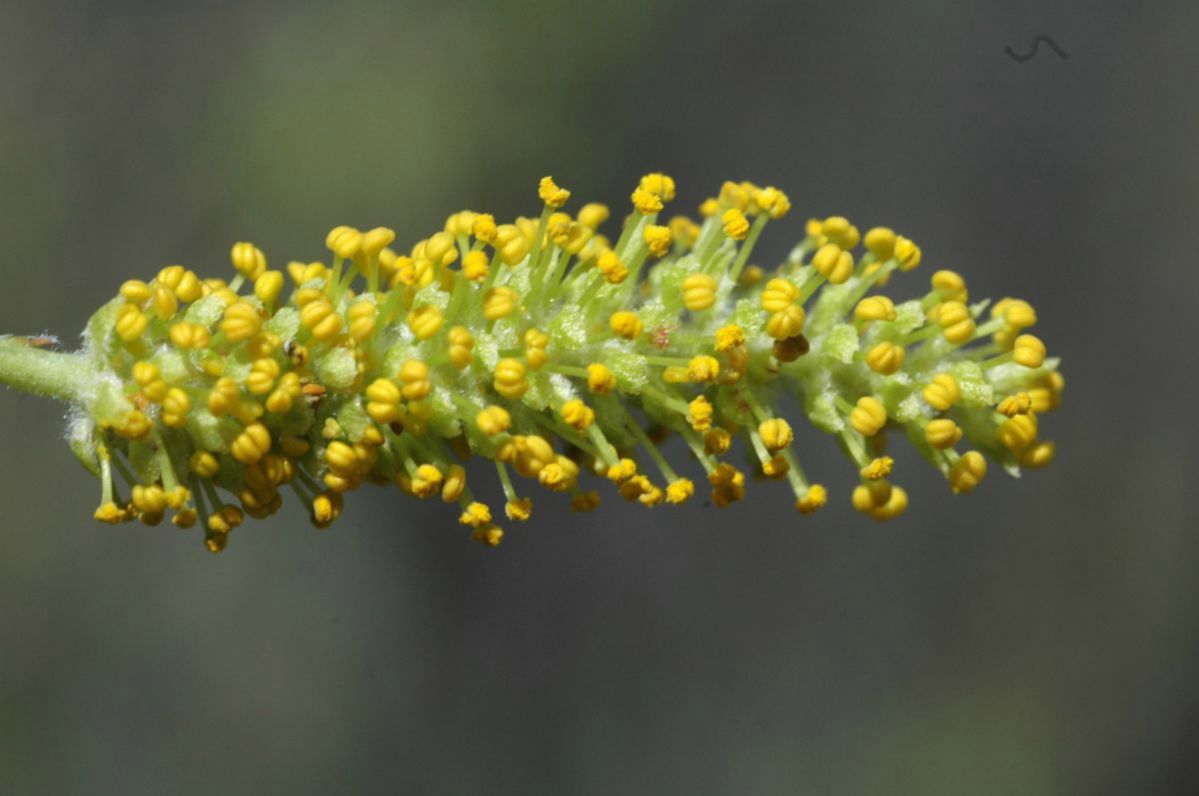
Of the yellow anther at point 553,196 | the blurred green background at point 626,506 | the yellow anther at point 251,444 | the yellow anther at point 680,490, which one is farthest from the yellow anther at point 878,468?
the blurred green background at point 626,506

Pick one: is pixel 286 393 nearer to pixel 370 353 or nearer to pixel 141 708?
pixel 370 353

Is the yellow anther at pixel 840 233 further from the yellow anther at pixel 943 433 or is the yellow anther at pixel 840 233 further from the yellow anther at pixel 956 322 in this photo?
the yellow anther at pixel 943 433

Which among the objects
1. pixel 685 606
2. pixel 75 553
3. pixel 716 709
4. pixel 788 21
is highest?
pixel 788 21

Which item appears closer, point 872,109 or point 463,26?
point 463,26

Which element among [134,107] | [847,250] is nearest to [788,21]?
[134,107]

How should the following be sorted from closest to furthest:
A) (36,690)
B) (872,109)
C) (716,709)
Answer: (36,690), (716,709), (872,109)
